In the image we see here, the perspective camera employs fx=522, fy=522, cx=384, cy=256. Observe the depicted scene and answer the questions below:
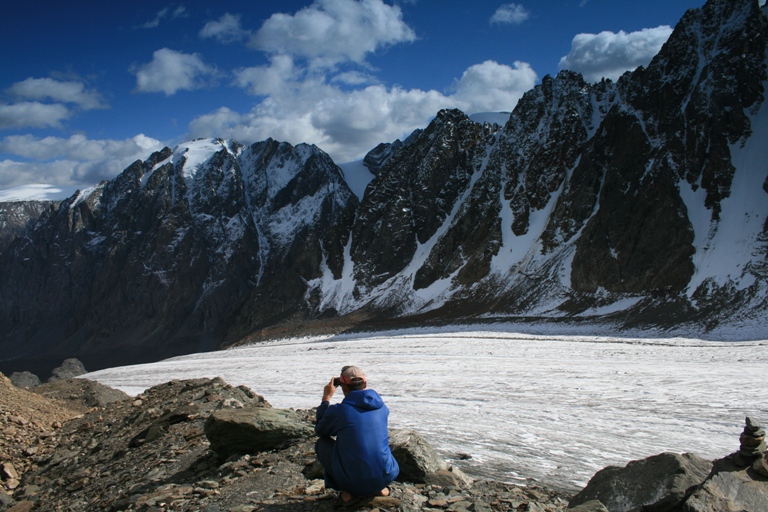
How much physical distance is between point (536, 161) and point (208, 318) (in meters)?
102

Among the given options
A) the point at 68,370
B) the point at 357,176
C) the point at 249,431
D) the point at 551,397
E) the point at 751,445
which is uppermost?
the point at 357,176

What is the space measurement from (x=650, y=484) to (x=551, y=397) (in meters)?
9.22

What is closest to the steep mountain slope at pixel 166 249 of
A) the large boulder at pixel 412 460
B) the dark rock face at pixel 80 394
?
the dark rock face at pixel 80 394

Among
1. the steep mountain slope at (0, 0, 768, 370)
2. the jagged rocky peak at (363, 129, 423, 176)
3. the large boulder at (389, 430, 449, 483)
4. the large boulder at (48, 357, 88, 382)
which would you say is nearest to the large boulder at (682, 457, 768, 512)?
the large boulder at (389, 430, 449, 483)

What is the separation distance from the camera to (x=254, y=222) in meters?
162

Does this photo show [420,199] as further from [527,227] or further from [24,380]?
[24,380]

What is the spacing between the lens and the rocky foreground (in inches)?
224

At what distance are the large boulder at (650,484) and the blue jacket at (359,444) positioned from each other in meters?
2.60

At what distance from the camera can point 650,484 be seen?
19.3ft

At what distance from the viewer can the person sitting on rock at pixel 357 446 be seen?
18.0ft

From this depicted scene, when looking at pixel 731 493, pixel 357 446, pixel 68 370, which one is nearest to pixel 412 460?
pixel 357 446

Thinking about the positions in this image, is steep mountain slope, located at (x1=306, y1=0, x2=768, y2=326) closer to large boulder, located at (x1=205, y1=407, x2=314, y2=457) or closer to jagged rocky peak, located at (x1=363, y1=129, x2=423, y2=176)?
large boulder, located at (x1=205, y1=407, x2=314, y2=457)

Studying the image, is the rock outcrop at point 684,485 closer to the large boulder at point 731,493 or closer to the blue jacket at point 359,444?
the large boulder at point 731,493

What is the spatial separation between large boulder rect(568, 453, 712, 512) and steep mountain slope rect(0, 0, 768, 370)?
4059 cm
